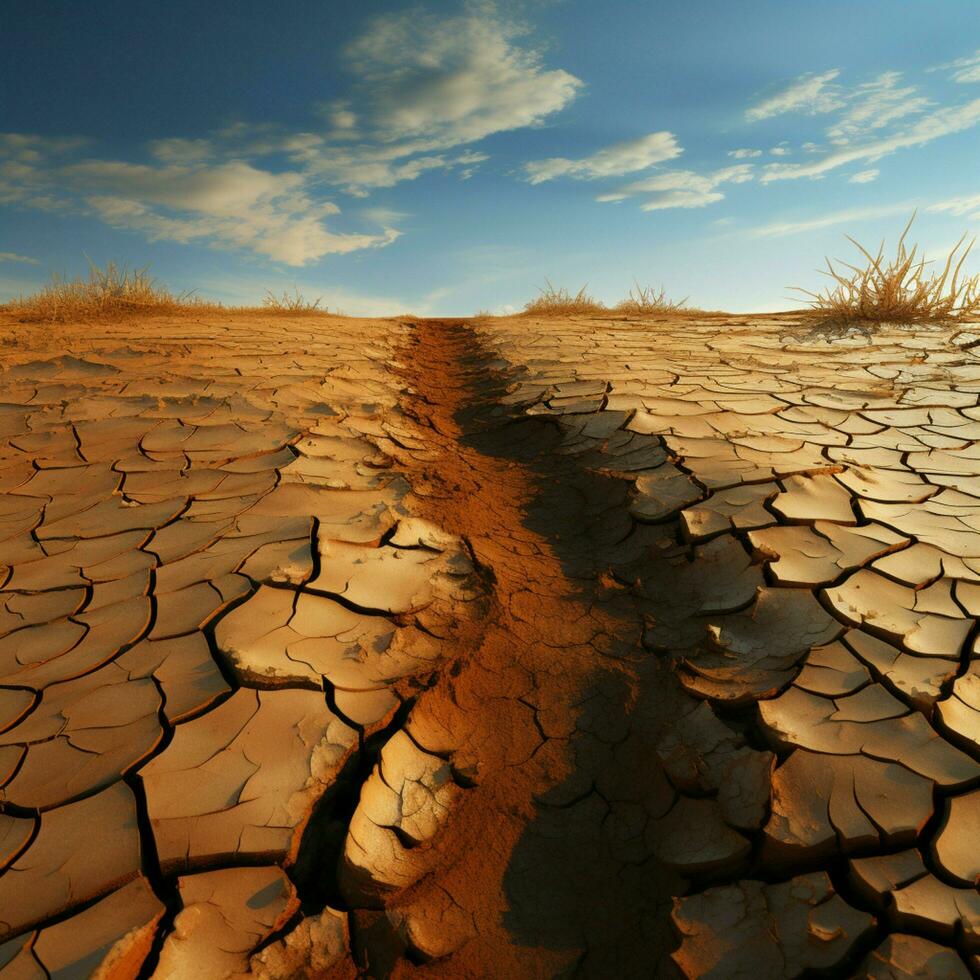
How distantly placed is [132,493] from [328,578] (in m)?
1.07

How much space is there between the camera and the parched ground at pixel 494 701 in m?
1.14

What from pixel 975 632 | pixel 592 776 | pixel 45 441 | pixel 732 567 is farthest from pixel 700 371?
pixel 45 441

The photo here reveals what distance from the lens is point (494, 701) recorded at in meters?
1.63

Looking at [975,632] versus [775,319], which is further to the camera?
[775,319]

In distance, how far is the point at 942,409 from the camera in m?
3.20

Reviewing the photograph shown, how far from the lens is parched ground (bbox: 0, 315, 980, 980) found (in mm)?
1140

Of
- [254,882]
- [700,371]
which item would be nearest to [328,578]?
[254,882]

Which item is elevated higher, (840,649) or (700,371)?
(700,371)

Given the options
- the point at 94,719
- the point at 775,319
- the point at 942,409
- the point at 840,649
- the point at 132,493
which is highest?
the point at 775,319

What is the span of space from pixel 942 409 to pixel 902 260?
2.73 meters

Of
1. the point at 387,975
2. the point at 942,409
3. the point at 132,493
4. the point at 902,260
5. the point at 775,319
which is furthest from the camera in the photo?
the point at 775,319

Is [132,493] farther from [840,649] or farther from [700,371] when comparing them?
[700,371]

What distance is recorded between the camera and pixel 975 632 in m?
1.58

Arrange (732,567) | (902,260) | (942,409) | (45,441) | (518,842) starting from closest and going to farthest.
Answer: (518,842) < (732,567) < (45,441) < (942,409) < (902,260)
